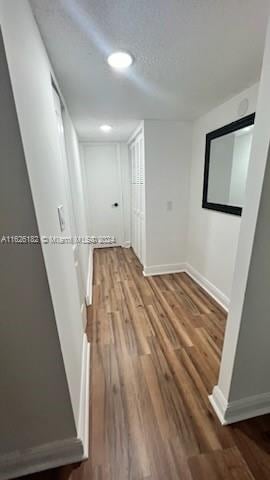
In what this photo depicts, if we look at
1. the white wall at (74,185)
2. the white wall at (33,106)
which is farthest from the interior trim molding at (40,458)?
the white wall at (74,185)

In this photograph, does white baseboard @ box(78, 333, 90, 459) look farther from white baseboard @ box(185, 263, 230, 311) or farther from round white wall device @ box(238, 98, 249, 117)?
round white wall device @ box(238, 98, 249, 117)

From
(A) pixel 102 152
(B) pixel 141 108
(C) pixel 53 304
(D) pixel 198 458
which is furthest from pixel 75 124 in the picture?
(D) pixel 198 458

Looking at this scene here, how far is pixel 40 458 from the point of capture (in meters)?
1.06

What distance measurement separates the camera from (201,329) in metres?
2.03

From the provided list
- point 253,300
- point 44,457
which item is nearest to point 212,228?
point 253,300

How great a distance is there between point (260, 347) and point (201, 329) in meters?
0.90

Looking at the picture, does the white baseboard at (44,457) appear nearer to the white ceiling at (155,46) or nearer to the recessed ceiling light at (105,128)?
the white ceiling at (155,46)

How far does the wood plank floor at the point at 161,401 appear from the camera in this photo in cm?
107

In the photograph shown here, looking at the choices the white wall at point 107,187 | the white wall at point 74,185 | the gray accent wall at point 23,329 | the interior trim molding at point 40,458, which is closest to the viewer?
the gray accent wall at point 23,329

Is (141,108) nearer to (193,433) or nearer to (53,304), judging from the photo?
(53,304)

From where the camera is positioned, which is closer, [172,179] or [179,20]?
[179,20]

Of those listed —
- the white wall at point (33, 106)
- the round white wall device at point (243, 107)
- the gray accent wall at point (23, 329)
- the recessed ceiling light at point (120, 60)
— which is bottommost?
the gray accent wall at point (23, 329)

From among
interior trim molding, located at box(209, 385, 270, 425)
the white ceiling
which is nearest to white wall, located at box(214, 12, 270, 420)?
interior trim molding, located at box(209, 385, 270, 425)

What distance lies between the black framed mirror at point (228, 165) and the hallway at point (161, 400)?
1.20m
